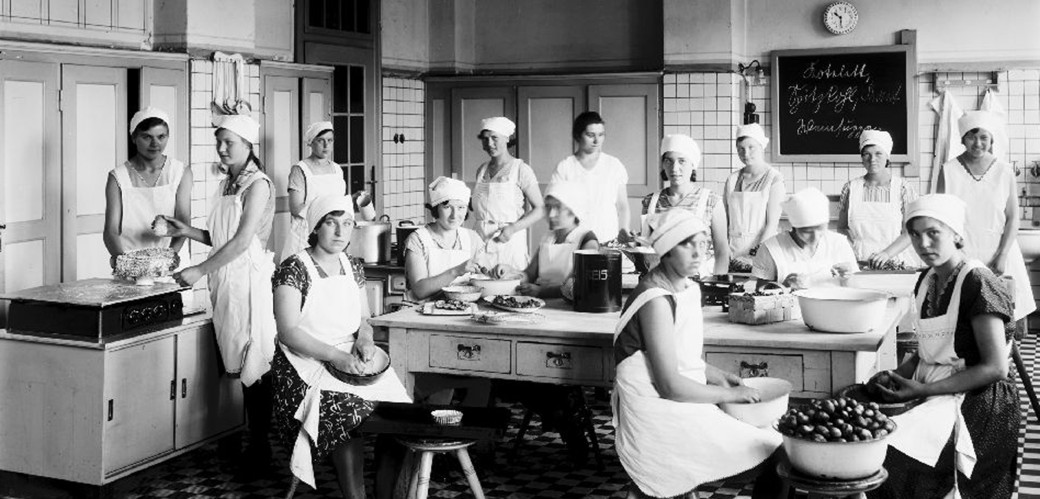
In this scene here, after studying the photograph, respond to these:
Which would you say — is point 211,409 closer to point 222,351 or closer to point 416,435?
point 222,351

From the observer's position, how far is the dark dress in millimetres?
4023

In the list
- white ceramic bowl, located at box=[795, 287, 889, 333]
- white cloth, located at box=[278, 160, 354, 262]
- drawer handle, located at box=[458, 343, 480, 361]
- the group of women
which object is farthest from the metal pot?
white ceramic bowl, located at box=[795, 287, 889, 333]

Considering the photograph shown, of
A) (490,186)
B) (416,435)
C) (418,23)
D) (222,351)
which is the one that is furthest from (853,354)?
(418,23)

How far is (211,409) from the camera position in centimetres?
570

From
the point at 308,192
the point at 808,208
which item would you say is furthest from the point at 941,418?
the point at 308,192

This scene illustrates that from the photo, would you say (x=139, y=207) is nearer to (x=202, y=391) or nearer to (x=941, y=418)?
(x=202, y=391)

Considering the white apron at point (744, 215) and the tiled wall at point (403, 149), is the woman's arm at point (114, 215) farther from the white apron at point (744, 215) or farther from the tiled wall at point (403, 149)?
the tiled wall at point (403, 149)

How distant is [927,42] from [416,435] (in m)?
6.76

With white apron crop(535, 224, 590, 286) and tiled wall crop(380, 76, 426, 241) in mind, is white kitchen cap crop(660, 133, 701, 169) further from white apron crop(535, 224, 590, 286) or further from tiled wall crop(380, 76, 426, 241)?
tiled wall crop(380, 76, 426, 241)

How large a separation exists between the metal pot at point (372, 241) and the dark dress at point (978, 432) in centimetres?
411

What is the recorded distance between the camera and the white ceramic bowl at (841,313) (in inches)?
171

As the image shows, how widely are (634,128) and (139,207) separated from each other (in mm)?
4903

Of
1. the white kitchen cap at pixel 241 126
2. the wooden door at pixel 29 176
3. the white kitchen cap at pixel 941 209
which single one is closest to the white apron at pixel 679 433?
the white kitchen cap at pixel 941 209

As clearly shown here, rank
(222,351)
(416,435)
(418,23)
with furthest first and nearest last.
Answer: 1. (418,23)
2. (222,351)
3. (416,435)
